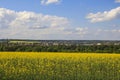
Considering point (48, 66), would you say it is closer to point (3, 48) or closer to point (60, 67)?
point (60, 67)

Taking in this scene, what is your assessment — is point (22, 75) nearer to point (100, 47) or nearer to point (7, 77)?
point (7, 77)

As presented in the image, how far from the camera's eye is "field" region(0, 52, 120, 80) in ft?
55.2

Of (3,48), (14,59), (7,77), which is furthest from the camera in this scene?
(3,48)

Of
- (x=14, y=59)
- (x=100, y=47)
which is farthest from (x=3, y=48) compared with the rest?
(x=14, y=59)

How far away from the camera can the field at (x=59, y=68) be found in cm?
1683

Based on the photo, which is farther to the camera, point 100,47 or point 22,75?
point 100,47

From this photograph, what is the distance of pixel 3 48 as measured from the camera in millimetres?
42688

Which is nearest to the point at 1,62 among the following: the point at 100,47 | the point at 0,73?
the point at 0,73

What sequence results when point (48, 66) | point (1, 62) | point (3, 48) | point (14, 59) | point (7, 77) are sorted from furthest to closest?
point (3, 48), point (14, 59), point (1, 62), point (48, 66), point (7, 77)

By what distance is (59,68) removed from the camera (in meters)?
18.5

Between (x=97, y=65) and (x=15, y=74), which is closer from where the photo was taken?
(x=15, y=74)

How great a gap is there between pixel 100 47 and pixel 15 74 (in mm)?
28172

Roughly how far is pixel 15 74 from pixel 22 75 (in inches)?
16.0

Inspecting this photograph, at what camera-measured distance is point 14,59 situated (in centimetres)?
2167
